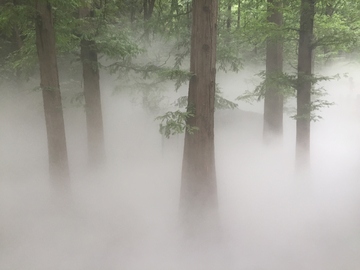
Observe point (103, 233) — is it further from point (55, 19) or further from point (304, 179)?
point (304, 179)

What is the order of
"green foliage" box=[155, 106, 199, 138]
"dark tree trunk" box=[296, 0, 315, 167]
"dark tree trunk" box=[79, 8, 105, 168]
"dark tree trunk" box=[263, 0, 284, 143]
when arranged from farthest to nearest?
1. "dark tree trunk" box=[263, 0, 284, 143]
2. "dark tree trunk" box=[79, 8, 105, 168]
3. "dark tree trunk" box=[296, 0, 315, 167]
4. "green foliage" box=[155, 106, 199, 138]

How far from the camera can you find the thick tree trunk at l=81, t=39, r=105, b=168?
10.4 metres

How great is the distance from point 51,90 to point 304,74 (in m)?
7.93

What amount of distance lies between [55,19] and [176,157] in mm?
8640

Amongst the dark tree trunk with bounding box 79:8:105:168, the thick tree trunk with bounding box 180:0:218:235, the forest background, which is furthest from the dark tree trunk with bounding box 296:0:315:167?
the dark tree trunk with bounding box 79:8:105:168

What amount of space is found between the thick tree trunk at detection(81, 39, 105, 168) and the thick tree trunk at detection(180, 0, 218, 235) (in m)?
4.40

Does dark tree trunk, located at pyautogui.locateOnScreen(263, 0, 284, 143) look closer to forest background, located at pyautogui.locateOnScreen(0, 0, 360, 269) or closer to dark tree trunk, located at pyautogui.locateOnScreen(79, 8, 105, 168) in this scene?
forest background, located at pyautogui.locateOnScreen(0, 0, 360, 269)

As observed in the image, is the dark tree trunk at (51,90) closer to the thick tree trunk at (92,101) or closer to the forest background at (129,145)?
the forest background at (129,145)

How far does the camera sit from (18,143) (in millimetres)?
13992

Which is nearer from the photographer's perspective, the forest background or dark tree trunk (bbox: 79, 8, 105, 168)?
the forest background

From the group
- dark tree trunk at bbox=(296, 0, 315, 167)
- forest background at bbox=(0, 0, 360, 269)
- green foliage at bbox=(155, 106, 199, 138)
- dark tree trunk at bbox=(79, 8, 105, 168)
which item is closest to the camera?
green foliage at bbox=(155, 106, 199, 138)

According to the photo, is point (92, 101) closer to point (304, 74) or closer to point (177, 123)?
point (177, 123)

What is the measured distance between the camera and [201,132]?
7.60m

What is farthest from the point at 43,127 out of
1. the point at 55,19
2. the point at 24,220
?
the point at 55,19
